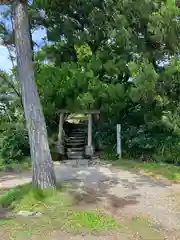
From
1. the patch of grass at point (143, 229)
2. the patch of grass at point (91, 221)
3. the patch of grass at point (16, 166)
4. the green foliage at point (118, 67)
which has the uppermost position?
the green foliage at point (118, 67)

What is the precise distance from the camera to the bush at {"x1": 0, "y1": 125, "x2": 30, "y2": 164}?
38.9 feet

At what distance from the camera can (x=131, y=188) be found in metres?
7.79

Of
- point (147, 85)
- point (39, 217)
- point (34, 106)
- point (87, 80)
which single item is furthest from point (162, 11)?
point (39, 217)

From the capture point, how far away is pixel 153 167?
9922 millimetres

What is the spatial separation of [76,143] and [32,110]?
21.6ft

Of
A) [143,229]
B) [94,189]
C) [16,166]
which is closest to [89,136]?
[16,166]

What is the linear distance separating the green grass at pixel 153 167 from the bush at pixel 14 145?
10.7ft

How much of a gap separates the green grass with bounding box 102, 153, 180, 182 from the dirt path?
483 millimetres

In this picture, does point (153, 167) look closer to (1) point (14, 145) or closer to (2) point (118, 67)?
(2) point (118, 67)

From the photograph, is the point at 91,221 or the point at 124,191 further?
the point at 124,191

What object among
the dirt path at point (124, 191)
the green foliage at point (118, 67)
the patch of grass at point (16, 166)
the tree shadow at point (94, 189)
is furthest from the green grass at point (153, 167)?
the patch of grass at point (16, 166)

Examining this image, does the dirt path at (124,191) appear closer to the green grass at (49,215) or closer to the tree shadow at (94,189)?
the tree shadow at (94,189)

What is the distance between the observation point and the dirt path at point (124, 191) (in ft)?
19.6

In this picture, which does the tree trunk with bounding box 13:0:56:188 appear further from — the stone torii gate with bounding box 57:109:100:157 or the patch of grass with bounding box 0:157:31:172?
the stone torii gate with bounding box 57:109:100:157
